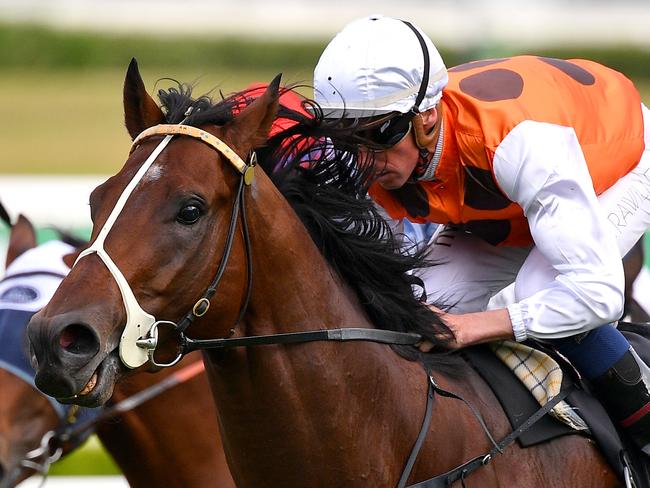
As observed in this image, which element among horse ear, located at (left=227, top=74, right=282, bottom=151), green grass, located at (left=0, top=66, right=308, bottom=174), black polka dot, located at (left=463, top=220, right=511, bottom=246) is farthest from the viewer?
green grass, located at (left=0, top=66, right=308, bottom=174)

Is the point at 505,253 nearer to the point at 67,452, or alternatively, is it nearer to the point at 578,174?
the point at 578,174

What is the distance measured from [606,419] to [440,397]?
47 cm

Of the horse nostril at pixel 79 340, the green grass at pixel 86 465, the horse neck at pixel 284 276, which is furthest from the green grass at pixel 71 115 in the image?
the horse nostril at pixel 79 340

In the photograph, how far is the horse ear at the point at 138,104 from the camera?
98.8 inches

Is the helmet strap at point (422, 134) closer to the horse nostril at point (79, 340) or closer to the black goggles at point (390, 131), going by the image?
the black goggles at point (390, 131)

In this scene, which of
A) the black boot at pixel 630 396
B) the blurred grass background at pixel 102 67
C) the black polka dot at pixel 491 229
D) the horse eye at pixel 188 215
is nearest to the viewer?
the horse eye at pixel 188 215

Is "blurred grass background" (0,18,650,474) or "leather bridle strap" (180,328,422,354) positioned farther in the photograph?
"blurred grass background" (0,18,650,474)

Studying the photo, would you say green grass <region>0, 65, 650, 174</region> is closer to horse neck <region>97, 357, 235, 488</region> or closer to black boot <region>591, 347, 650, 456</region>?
horse neck <region>97, 357, 235, 488</region>

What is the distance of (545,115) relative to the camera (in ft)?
9.57

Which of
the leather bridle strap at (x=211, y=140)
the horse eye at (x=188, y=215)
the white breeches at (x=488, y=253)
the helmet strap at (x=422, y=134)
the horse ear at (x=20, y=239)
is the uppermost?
the leather bridle strap at (x=211, y=140)

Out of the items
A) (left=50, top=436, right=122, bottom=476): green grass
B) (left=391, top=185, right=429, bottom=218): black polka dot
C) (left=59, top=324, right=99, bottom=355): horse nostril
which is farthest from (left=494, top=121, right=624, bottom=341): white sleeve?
(left=50, top=436, right=122, bottom=476): green grass

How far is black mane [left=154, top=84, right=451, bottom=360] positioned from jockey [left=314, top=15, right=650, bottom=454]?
66mm

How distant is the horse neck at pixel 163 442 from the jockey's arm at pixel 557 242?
3.91ft

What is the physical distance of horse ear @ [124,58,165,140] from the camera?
98.8 inches
